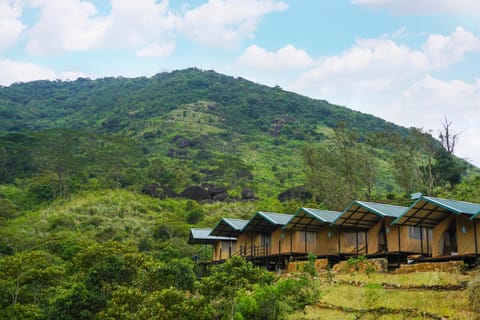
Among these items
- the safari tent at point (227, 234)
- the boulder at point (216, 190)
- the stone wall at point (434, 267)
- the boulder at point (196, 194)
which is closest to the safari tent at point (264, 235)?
the safari tent at point (227, 234)

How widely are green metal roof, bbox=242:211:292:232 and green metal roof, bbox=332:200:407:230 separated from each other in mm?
4695

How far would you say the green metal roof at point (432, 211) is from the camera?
22.7 m

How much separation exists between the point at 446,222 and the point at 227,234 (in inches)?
677

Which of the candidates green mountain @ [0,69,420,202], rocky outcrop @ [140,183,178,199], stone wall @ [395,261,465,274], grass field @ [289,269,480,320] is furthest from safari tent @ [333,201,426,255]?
green mountain @ [0,69,420,202]

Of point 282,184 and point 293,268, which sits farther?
point 282,184

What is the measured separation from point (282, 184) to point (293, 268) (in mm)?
46763

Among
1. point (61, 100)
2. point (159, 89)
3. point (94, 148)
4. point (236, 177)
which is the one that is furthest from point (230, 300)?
point (61, 100)

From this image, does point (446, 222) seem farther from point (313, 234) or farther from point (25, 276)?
point (25, 276)

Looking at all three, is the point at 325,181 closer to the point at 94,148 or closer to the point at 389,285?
the point at 389,285

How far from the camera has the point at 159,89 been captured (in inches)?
5787

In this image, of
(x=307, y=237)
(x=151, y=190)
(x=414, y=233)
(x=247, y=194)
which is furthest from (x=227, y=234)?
(x=151, y=190)

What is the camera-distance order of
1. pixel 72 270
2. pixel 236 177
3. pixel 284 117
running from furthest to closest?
pixel 284 117 → pixel 236 177 → pixel 72 270

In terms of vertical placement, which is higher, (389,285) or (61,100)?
(61,100)

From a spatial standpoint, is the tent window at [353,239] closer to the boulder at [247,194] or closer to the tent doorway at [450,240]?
the tent doorway at [450,240]
